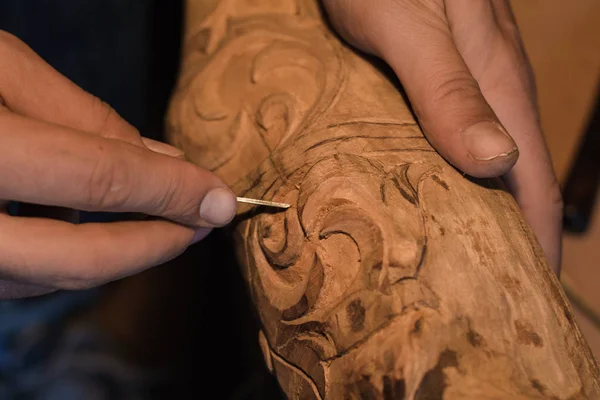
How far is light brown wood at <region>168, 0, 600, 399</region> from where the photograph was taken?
66 centimetres

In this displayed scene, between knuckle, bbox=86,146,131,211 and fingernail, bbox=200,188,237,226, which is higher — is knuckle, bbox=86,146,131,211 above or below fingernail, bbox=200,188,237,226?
above

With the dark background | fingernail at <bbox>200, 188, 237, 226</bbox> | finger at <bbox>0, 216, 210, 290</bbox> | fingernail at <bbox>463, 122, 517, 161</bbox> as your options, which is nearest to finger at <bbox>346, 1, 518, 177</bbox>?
fingernail at <bbox>463, 122, 517, 161</bbox>

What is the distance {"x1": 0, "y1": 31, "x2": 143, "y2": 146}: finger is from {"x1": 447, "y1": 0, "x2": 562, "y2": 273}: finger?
1.96ft

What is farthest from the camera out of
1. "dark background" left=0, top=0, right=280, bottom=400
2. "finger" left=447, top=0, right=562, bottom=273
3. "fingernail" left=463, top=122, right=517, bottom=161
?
"dark background" left=0, top=0, right=280, bottom=400

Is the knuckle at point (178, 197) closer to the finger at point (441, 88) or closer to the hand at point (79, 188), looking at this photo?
the hand at point (79, 188)

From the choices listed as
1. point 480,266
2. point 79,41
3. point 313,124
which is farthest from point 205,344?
point 480,266

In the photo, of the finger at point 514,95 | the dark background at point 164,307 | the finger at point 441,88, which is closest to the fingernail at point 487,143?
the finger at point 441,88

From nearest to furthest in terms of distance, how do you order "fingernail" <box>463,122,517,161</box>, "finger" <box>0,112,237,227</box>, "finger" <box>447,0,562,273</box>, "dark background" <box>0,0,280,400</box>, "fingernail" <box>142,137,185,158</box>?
"finger" <box>0,112,237,227</box>
"fingernail" <box>463,122,517,161</box>
"fingernail" <box>142,137,185,158</box>
"finger" <box>447,0,562,273</box>
"dark background" <box>0,0,280,400</box>

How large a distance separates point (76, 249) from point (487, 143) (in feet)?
1.83

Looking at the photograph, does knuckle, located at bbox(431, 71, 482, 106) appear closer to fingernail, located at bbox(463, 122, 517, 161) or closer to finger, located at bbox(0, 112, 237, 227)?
fingernail, located at bbox(463, 122, 517, 161)

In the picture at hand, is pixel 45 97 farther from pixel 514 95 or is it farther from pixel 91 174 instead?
pixel 514 95

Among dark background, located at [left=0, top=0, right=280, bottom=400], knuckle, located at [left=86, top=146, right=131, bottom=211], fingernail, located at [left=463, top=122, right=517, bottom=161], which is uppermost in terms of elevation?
knuckle, located at [left=86, top=146, right=131, bottom=211]

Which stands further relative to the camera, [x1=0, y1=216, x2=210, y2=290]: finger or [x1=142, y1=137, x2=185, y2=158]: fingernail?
[x1=142, y1=137, x2=185, y2=158]: fingernail

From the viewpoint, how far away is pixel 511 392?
636mm
